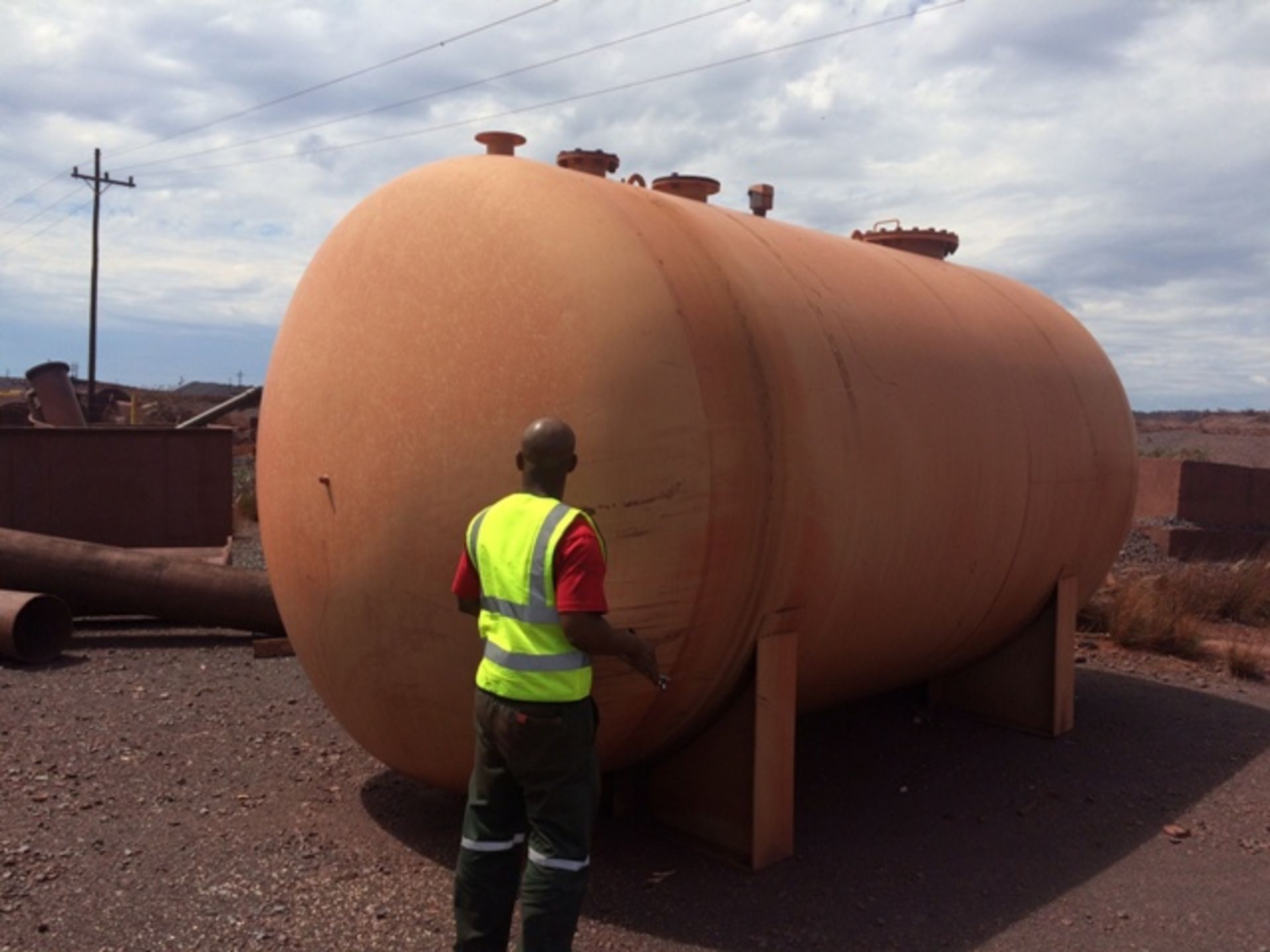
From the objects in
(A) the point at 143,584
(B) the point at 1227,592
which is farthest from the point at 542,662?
(B) the point at 1227,592

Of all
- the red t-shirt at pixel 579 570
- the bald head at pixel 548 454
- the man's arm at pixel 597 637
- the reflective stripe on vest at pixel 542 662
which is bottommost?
the reflective stripe on vest at pixel 542 662

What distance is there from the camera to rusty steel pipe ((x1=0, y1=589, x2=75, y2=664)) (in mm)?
6863

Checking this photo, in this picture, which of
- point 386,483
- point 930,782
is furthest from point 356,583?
point 930,782

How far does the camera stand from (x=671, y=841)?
173 inches

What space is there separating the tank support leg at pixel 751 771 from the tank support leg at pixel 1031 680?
2338mm

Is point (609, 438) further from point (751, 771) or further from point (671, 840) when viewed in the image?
point (671, 840)

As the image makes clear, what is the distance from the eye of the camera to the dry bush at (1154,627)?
27.8ft

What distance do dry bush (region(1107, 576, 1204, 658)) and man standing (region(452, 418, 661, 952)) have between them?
6565 millimetres

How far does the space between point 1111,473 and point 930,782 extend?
200 cm

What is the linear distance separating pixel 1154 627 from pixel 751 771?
5.60 metres

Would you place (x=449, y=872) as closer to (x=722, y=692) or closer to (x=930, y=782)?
(x=722, y=692)

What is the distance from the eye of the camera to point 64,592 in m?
7.74

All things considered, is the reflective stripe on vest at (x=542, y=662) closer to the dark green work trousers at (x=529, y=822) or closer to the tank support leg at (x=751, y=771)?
the dark green work trousers at (x=529, y=822)

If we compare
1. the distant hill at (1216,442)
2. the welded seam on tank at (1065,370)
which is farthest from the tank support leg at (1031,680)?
the distant hill at (1216,442)
